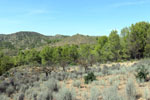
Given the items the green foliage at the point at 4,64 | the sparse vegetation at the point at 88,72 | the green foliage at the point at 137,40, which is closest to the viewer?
the sparse vegetation at the point at 88,72

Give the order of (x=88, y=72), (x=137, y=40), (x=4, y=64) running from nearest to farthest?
(x=88, y=72), (x=4, y=64), (x=137, y=40)

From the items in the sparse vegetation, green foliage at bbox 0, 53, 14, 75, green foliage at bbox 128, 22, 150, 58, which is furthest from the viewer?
green foliage at bbox 128, 22, 150, 58

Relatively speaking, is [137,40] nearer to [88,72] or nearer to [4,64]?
[88,72]

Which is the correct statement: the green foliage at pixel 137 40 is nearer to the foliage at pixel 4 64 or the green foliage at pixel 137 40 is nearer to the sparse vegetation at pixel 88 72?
the sparse vegetation at pixel 88 72

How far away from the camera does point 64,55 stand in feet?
151

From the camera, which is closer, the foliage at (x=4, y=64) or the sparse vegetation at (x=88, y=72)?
the sparse vegetation at (x=88, y=72)

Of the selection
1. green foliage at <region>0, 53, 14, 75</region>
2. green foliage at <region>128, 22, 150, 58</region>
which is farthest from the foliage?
green foliage at <region>128, 22, 150, 58</region>

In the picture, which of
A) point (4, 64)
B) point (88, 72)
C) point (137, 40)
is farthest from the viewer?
point (137, 40)

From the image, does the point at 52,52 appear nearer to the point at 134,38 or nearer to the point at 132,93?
the point at 134,38

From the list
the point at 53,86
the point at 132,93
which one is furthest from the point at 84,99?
the point at 53,86

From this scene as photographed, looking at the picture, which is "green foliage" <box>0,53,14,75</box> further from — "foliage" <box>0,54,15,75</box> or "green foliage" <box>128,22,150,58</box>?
"green foliage" <box>128,22,150,58</box>

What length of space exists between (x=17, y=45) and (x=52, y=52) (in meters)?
114

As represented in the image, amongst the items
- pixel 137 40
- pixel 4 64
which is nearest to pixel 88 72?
pixel 4 64

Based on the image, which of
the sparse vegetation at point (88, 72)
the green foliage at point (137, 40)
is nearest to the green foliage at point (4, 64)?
the sparse vegetation at point (88, 72)
